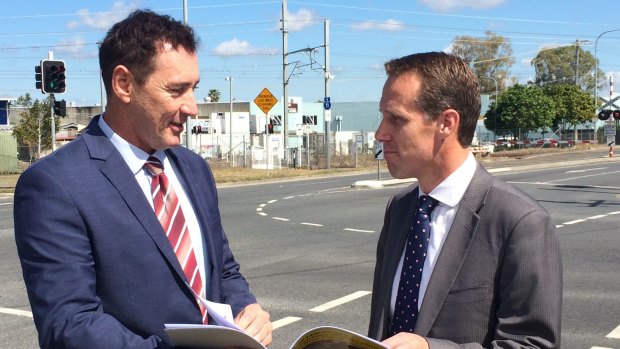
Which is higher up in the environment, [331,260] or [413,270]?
[413,270]

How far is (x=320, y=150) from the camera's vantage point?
43375 mm

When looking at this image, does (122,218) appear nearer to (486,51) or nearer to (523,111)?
(523,111)

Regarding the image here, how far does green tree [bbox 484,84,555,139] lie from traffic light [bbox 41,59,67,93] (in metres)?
47.3

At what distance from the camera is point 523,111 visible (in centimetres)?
6309

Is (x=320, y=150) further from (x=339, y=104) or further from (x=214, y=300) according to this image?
(x=339, y=104)

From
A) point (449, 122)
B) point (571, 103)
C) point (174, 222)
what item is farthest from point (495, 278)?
point (571, 103)

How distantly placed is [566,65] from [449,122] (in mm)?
101415

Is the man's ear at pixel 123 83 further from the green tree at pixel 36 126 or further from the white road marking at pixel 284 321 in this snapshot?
the green tree at pixel 36 126

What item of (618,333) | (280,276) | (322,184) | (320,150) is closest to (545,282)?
(618,333)

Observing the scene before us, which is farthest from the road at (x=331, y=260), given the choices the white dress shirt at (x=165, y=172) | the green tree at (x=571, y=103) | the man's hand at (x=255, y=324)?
the green tree at (x=571, y=103)

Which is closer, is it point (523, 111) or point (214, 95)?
point (523, 111)

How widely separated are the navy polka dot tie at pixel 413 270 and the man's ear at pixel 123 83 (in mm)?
1104

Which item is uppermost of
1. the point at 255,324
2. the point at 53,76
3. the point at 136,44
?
the point at 53,76

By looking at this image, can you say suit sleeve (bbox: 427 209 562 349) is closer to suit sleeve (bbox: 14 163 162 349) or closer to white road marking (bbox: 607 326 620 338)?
suit sleeve (bbox: 14 163 162 349)
